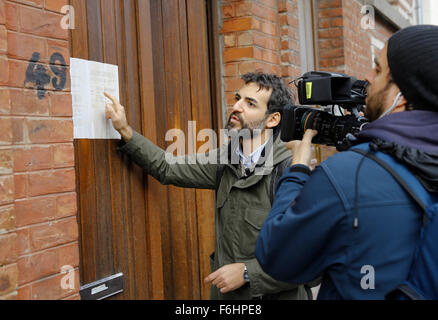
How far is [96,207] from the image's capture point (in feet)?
7.57

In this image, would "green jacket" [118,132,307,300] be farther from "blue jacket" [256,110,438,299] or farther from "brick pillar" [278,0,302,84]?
"brick pillar" [278,0,302,84]

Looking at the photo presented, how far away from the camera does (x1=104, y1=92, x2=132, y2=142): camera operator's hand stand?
7.65 feet

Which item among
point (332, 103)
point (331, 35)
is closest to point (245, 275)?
point (332, 103)

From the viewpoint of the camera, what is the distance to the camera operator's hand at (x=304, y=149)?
1.59 meters

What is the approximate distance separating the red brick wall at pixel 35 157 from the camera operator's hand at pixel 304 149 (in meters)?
0.94

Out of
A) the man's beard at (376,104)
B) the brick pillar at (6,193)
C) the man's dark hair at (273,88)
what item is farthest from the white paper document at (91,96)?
the man's beard at (376,104)

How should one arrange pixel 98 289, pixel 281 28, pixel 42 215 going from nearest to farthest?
pixel 42 215 → pixel 98 289 → pixel 281 28

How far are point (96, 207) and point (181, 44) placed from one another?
1.28m

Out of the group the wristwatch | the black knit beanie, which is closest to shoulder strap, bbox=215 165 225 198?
the wristwatch

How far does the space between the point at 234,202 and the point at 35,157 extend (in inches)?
41.5
